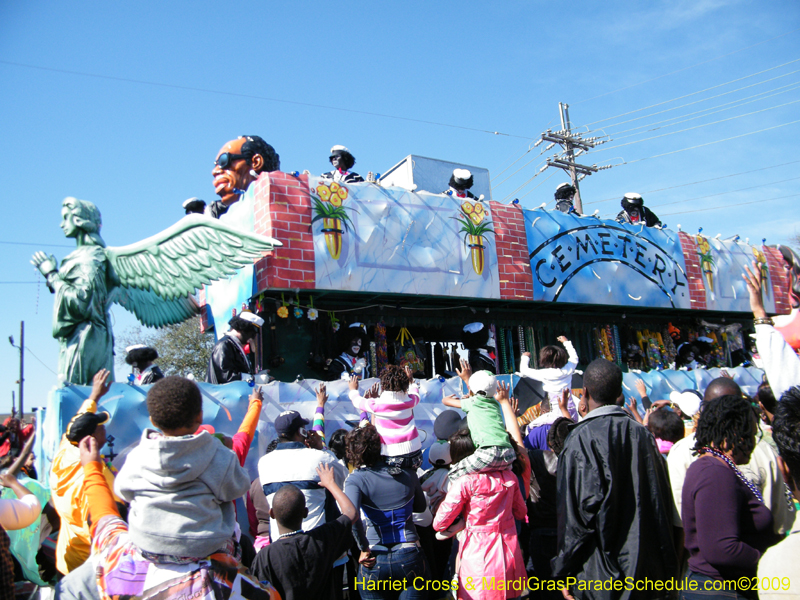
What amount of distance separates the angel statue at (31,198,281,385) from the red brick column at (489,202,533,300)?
3763 mm

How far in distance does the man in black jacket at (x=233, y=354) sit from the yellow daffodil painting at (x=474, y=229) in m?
3.38

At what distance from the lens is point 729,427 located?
9.30ft

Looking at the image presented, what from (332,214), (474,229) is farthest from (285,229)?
(474,229)

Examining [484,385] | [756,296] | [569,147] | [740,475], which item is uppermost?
[569,147]

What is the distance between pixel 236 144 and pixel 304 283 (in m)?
2.42

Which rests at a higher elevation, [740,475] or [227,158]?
[227,158]

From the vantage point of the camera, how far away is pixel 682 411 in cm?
598

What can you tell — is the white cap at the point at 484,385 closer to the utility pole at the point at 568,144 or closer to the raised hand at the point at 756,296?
the raised hand at the point at 756,296

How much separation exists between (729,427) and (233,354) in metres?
4.60

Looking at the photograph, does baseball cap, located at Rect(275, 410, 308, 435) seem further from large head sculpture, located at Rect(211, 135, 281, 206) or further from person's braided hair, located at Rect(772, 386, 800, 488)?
large head sculpture, located at Rect(211, 135, 281, 206)

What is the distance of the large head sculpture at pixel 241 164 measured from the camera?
799 centimetres

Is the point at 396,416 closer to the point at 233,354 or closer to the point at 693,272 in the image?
the point at 233,354

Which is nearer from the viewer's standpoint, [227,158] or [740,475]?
[740,475]

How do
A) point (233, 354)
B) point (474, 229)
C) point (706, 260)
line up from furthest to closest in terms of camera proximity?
point (706, 260) < point (474, 229) < point (233, 354)
